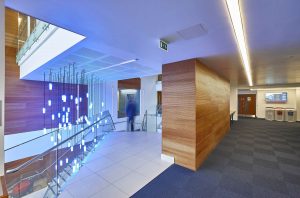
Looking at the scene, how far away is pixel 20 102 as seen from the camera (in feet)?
17.9

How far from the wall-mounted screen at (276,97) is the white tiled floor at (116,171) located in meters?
12.2

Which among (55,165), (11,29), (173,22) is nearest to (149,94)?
(11,29)

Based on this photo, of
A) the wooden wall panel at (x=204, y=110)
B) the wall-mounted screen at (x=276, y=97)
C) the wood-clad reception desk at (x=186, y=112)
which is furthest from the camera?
the wall-mounted screen at (x=276, y=97)

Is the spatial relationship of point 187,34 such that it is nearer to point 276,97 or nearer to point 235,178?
point 235,178

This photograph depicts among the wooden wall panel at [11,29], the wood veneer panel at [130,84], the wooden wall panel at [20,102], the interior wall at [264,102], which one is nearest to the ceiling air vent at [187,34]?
the wooden wall panel at [20,102]

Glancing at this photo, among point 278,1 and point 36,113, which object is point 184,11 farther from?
point 36,113

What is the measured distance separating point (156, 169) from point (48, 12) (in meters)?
3.29

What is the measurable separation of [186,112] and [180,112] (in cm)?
17

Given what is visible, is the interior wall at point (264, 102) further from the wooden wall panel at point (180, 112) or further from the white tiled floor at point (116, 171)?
the wooden wall panel at point (180, 112)

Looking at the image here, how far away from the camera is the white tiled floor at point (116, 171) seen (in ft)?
7.80

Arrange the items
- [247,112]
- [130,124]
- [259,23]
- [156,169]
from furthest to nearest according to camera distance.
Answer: [247,112] → [130,124] → [156,169] → [259,23]

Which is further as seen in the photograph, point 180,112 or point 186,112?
point 180,112

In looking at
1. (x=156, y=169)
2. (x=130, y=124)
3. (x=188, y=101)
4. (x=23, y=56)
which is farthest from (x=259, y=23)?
(x=130, y=124)

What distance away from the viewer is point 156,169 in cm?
311
